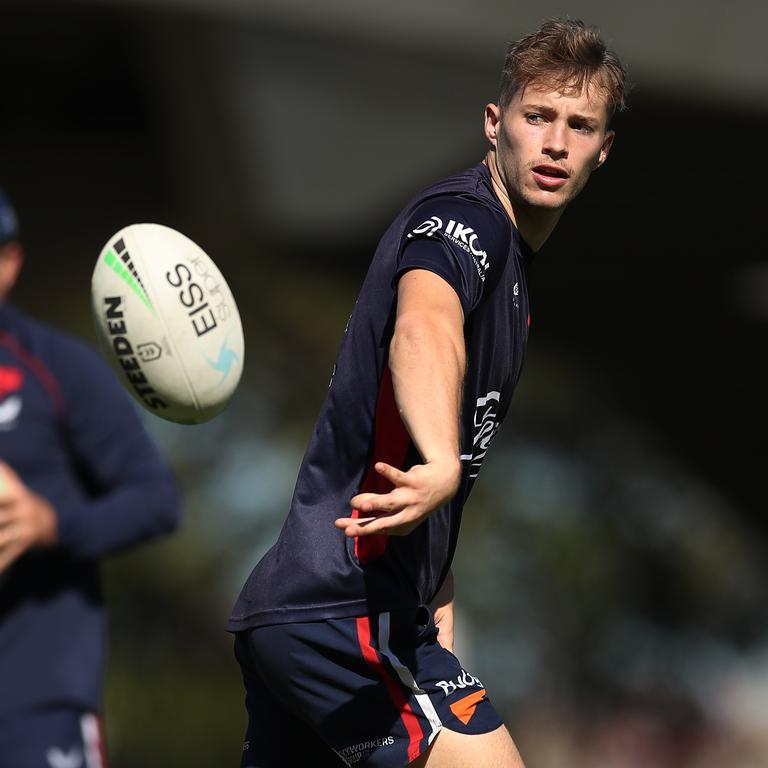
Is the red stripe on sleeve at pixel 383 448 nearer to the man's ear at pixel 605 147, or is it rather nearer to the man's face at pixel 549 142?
the man's face at pixel 549 142

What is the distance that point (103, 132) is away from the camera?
1614 centimetres

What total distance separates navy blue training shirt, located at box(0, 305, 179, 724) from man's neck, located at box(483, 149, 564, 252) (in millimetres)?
2034

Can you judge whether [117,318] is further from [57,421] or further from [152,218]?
[152,218]

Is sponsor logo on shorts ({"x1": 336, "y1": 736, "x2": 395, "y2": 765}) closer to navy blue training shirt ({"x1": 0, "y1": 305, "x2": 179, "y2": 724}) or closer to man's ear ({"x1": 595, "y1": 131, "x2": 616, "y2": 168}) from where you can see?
man's ear ({"x1": 595, "y1": 131, "x2": 616, "y2": 168})

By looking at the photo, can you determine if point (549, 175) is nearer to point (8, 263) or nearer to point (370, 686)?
point (370, 686)

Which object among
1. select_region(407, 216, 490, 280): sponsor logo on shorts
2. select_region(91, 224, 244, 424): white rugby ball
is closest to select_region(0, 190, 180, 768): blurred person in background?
select_region(91, 224, 244, 424): white rugby ball

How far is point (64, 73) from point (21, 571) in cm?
1114

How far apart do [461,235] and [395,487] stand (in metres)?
0.56

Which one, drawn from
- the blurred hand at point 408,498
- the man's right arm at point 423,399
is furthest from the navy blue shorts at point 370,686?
the blurred hand at point 408,498

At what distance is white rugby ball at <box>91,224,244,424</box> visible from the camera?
3.96 metres

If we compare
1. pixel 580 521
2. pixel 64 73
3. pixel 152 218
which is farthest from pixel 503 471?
pixel 64 73

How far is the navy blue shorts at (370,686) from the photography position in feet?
10.6

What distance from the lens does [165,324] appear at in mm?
3955

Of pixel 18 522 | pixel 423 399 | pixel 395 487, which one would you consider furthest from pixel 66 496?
pixel 423 399
